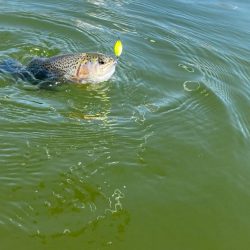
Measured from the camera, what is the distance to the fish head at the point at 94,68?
755 centimetres

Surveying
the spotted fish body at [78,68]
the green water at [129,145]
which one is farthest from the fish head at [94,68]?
the green water at [129,145]

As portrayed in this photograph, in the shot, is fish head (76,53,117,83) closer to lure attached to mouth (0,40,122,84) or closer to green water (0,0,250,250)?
lure attached to mouth (0,40,122,84)

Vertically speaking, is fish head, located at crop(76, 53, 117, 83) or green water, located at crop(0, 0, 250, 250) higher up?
fish head, located at crop(76, 53, 117, 83)

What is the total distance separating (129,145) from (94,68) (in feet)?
5.76

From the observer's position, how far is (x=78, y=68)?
7551 millimetres

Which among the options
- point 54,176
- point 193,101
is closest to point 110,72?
point 193,101

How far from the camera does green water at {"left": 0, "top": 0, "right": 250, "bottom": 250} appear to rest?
4984mm

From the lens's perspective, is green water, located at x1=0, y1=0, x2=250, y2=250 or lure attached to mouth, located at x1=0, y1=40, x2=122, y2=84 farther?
lure attached to mouth, located at x1=0, y1=40, x2=122, y2=84

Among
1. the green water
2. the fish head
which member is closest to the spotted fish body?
the fish head

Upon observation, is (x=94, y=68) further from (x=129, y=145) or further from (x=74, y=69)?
(x=129, y=145)

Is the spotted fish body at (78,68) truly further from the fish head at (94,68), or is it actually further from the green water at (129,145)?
the green water at (129,145)

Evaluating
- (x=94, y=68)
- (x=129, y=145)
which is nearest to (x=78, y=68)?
(x=94, y=68)

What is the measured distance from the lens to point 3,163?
5.64 m

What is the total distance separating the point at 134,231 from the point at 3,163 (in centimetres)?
175
